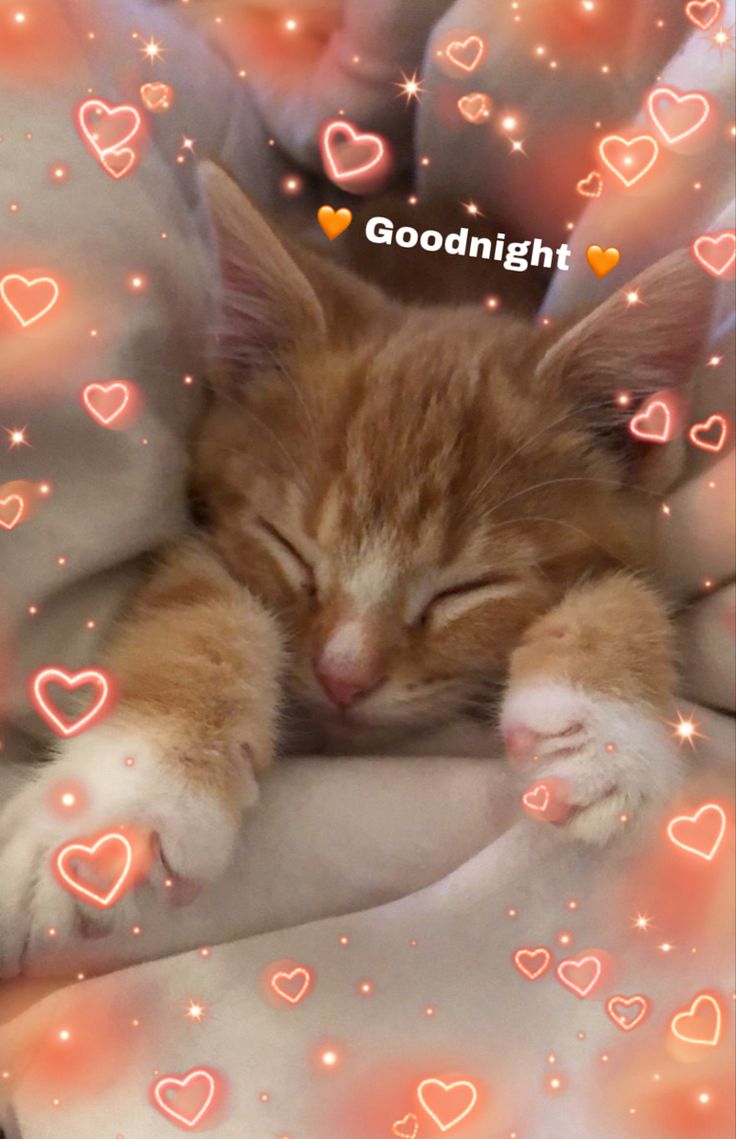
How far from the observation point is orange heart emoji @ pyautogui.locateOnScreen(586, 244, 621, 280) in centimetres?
91

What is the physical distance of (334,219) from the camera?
1.09 metres

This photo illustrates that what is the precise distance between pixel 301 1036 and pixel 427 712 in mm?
282

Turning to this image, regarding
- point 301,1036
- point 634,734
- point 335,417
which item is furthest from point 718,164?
point 301,1036
